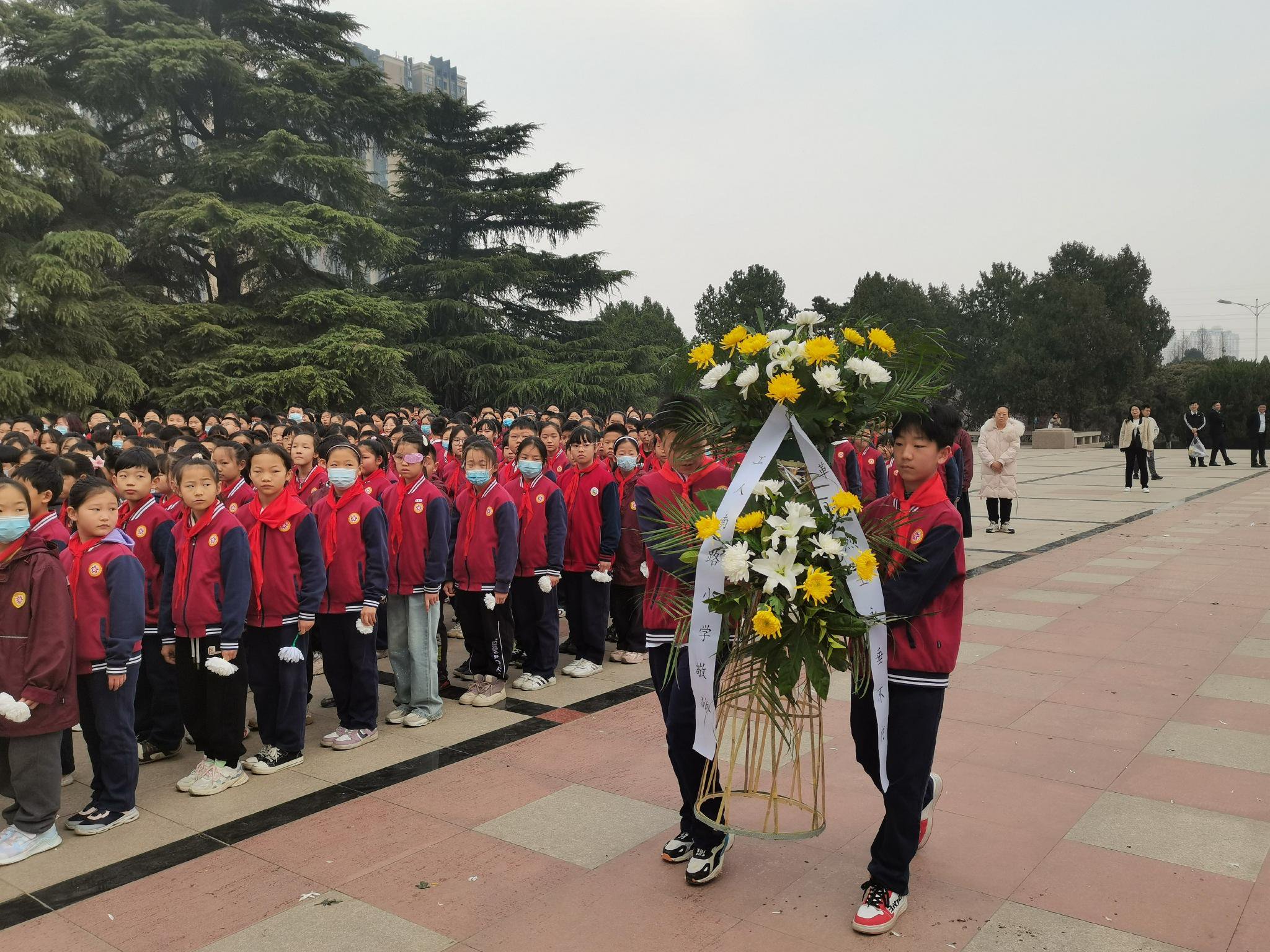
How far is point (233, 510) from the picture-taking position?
5.73m

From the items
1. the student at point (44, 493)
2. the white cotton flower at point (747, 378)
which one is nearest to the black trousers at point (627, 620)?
the student at point (44, 493)

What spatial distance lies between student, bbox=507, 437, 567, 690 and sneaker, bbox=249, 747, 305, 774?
177cm

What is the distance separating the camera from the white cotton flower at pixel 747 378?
3432 millimetres

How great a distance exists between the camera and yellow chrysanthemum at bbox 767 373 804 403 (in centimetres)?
330

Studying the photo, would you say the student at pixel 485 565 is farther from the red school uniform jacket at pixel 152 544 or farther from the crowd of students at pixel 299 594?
the red school uniform jacket at pixel 152 544

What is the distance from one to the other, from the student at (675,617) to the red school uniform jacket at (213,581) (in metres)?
2.30

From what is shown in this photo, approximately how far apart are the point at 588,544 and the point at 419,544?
169 centimetres

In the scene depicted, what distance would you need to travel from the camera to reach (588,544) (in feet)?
24.8

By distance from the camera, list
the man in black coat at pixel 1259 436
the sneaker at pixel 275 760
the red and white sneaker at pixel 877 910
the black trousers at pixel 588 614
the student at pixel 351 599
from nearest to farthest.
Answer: the red and white sneaker at pixel 877 910 < the sneaker at pixel 275 760 < the student at pixel 351 599 < the black trousers at pixel 588 614 < the man in black coat at pixel 1259 436

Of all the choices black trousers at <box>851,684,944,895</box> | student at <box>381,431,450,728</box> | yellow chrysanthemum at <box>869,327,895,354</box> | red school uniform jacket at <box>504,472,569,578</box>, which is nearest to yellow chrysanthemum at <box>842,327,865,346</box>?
yellow chrysanthemum at <box>869,327,895,354</box>

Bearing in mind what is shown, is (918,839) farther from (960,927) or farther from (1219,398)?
(1219,398)

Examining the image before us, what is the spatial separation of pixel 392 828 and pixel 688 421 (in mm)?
2386

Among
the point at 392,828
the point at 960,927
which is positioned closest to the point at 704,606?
the point at 960,927

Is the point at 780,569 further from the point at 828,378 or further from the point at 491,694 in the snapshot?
the point at 491,694
